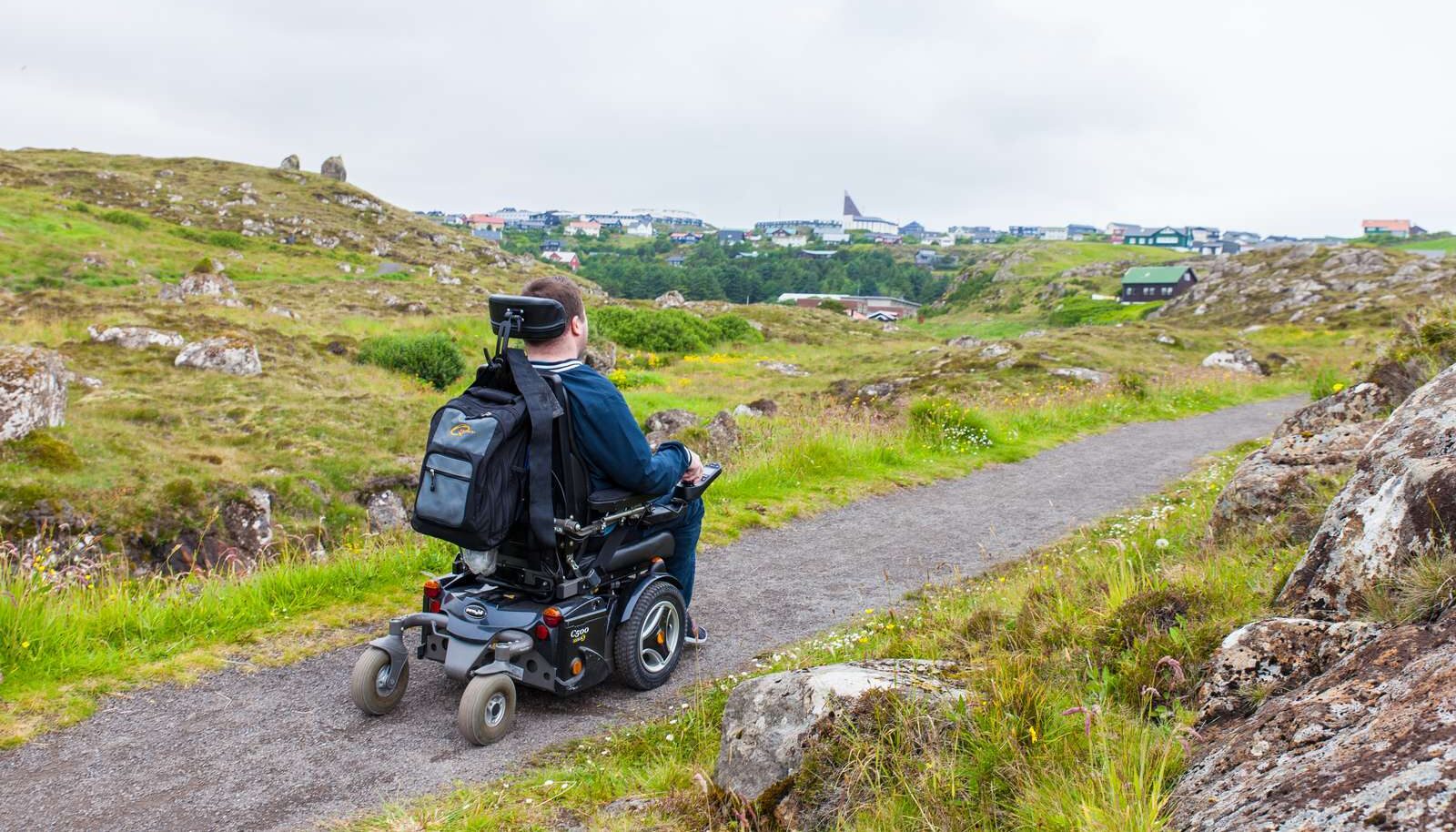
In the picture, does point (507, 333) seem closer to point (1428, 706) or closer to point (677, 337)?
point (1428, 706)

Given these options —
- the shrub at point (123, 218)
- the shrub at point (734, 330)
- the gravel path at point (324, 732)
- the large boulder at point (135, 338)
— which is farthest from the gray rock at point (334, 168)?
the gravel path at point (324, 732)

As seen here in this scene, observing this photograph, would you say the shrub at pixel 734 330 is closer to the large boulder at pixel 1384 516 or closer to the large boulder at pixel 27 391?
the large boulder at pixel 27 391

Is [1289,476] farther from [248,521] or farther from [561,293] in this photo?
[248,521]

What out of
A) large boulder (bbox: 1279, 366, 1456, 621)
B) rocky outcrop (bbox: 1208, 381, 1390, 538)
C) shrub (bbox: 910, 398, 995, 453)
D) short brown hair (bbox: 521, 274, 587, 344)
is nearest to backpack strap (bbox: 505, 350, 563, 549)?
short brown hair (bbox: 521, 274, 587, 344)

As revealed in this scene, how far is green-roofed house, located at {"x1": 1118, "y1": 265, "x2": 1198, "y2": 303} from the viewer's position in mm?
105500

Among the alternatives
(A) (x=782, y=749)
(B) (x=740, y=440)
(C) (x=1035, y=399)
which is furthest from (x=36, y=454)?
(C) (x=1035, y=399)

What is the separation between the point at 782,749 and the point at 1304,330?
59.9 m

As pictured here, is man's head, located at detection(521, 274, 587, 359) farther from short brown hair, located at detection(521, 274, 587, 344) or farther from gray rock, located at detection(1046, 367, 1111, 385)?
gray rock, located at detection(1046, 367, 1111, 385)

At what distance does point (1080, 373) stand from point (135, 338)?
3057cm

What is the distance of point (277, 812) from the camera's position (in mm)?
4293

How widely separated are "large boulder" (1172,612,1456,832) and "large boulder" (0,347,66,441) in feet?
63.6

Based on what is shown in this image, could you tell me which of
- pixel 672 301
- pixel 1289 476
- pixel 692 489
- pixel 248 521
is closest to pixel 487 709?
pixel 692 489

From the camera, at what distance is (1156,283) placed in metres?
107

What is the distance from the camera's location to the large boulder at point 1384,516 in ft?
12.8
